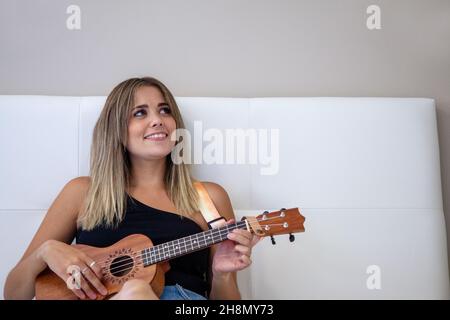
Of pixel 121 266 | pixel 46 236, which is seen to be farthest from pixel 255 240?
pixel 46 236

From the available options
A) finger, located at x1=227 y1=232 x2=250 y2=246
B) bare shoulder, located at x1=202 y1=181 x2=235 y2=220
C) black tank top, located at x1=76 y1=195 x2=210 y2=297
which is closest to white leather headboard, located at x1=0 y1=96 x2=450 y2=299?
bare shoulder, located at x1=202 y1=181 x2=235 y2=220

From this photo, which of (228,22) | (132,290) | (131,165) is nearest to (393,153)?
(228,22)

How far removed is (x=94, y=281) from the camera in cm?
96

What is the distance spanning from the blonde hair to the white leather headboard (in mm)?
116

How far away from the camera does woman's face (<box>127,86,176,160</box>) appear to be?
1185mm

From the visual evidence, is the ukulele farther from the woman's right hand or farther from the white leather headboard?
the white leather headboard

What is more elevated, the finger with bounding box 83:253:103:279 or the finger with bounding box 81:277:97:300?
the finger with bounding box 83:253:103:279

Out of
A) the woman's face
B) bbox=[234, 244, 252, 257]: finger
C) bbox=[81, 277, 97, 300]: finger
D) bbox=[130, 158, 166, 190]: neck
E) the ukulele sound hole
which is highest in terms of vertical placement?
the woman's face

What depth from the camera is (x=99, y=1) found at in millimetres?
1471

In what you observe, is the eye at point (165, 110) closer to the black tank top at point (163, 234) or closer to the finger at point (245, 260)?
the black tank top at point (163, 234)

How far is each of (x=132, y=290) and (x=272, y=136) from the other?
72 centimetres

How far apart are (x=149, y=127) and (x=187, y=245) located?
368 mm

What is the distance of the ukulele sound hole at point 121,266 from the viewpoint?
100 centimetres
